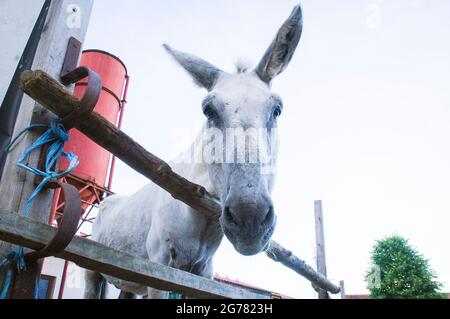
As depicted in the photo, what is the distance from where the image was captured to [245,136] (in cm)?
199

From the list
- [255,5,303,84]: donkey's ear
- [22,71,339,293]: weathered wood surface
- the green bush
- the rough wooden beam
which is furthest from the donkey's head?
the green bush

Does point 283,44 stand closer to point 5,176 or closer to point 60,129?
point 60,129

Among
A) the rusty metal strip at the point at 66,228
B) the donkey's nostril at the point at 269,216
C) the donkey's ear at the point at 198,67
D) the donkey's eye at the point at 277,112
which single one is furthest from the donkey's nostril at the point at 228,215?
the donkey's ear at the point at 198,67

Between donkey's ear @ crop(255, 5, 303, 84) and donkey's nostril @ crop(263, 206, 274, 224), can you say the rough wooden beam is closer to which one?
donkey's nostril @ crop(263, 206, 274, 224)

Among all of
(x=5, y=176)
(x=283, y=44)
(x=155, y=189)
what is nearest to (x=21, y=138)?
(x=5, y=176)

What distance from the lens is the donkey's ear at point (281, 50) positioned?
8.58ft

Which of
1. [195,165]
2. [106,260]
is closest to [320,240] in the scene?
[195,165]

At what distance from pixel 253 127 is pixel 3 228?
1.41m

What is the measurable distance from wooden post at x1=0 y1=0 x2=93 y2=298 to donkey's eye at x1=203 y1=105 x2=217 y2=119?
0.97 m

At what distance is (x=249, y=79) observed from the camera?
2512mm

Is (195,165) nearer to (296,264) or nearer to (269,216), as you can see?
(269,216)

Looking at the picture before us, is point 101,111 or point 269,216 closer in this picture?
point 269,216

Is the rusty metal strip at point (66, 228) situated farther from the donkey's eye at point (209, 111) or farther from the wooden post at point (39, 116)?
the donkey's eye at point (209, 111)

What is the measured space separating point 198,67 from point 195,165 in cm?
85
